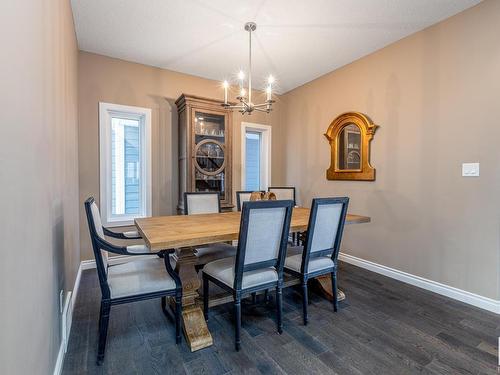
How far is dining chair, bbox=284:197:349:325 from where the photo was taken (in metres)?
2.09

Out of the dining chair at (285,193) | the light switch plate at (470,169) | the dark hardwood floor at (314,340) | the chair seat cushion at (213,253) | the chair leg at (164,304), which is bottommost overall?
the dark hardwood floor at (314,340)

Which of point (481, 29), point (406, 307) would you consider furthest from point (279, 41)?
point (406, 307)

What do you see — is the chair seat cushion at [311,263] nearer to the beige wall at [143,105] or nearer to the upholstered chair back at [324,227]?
the upholstered chair back at [324,227]

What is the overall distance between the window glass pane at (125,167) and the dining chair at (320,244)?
2466mm

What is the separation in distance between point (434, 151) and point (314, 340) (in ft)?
7.45

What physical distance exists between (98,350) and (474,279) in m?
3.20

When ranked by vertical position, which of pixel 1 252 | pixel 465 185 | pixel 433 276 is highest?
pixel 465 185

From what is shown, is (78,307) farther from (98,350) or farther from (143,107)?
(143,107)

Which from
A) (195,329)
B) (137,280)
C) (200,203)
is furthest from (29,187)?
(200,203)

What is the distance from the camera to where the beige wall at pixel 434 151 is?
2.39 meters

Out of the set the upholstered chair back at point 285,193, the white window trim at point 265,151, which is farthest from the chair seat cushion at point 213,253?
the white window trim at point 265,151

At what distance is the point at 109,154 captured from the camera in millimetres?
3428

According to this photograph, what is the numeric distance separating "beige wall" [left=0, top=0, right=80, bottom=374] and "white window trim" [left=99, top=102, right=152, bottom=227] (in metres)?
1.73

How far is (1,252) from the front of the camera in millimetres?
791
